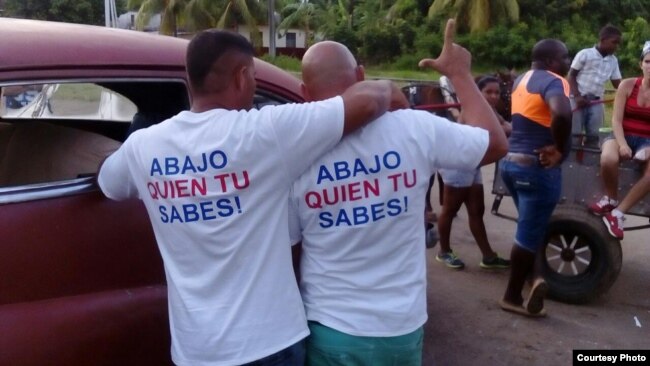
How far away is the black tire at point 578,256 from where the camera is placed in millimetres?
5328

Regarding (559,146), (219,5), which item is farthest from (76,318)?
(219,5)

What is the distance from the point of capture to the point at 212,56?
6.93 feet

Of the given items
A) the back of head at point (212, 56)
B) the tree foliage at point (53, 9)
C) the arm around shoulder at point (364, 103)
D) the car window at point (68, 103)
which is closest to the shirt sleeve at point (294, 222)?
the arm around shoulder at point (364, 103)

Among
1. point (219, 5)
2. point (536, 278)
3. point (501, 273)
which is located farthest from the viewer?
point (219, 5)

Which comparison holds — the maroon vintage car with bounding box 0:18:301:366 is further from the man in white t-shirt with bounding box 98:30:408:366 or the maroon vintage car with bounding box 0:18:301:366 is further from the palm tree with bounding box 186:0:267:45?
the palm tree with bounding box 186:0:267:45

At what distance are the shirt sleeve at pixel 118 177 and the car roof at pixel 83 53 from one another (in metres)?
0.45

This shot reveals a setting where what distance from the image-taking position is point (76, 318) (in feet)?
8.80

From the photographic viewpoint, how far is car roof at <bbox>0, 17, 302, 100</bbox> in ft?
8.45

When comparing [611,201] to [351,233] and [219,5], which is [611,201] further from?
[219,5]

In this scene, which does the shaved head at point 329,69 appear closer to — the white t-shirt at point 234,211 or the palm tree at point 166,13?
the white t-shirt at point 234,211

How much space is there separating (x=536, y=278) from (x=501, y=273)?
937mm

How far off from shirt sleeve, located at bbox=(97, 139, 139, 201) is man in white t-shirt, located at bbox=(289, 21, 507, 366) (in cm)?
50

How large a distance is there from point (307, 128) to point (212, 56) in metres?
0.32
